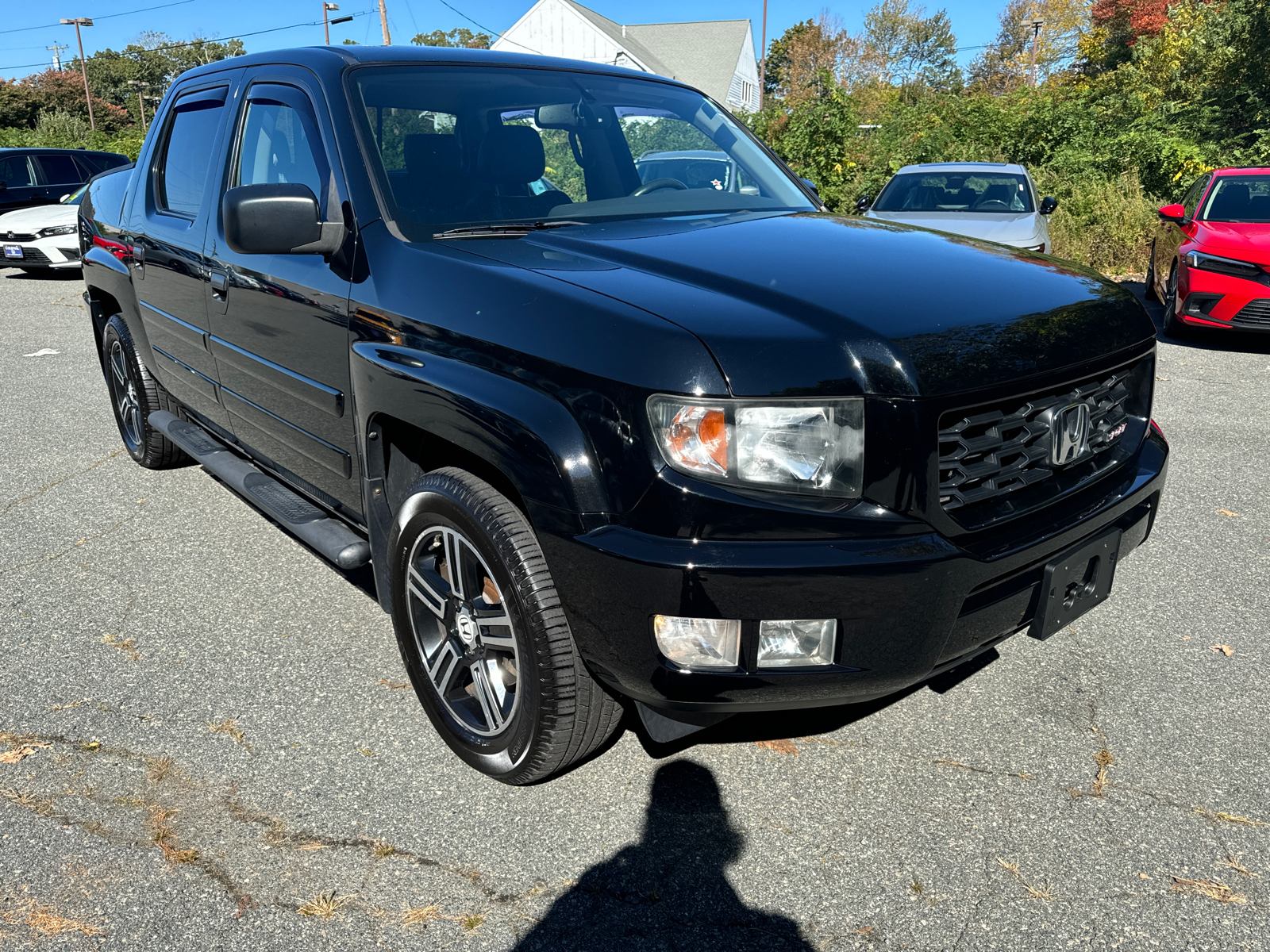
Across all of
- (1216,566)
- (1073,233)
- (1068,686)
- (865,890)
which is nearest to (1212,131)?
(1073,233)

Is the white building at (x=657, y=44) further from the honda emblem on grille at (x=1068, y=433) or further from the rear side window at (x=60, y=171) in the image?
the honda emblem on grille at (x=1068, y=433)

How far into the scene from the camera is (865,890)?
2.18m

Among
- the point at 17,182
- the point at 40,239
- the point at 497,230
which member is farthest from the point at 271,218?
the point at 17,182

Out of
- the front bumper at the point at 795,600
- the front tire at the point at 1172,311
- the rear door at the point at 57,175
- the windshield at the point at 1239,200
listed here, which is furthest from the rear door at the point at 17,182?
the front bumper at the point at 795,600

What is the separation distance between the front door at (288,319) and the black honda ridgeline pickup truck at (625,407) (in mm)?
16

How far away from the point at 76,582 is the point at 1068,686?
3687mm

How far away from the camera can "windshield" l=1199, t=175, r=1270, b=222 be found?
27.9 ft

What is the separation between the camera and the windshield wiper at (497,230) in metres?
2.68

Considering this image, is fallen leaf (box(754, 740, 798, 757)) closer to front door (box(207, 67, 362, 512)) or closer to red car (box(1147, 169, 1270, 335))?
front door (box(207, 67, 362, 512))

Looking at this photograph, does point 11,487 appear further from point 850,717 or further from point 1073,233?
point 1073,233

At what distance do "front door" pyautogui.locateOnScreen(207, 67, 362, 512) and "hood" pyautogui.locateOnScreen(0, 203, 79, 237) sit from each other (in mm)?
11454

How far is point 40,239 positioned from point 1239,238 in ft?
46.0

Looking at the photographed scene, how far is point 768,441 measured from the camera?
1976mm

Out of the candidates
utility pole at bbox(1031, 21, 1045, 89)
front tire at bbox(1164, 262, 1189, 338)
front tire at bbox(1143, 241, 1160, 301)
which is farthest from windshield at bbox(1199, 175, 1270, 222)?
utility pole at bbox(1031, 21, 1045, 89)
